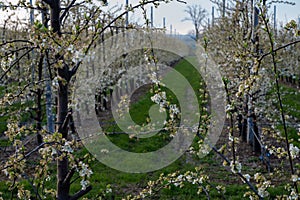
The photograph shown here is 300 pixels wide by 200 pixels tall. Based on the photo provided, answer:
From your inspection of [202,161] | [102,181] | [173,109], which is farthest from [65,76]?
[202,161]

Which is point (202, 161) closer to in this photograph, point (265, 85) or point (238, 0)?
point (265, 85)

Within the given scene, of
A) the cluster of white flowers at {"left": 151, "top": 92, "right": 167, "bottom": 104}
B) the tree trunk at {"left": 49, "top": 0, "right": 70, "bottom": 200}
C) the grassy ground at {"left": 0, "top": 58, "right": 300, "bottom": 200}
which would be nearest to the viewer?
the tree trunk at {"left": 49, "top": 0, "right": 70, "bottom": 200}

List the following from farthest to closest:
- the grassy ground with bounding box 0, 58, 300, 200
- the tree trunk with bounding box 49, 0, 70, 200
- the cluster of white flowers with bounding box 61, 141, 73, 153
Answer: the grassy ground with bounding box 0, 58, 300, 200 → the tree trunk with bounding box 49, 0, 70, 200 → the cluster of white flowers with bounding box 61, 141, 73, 153

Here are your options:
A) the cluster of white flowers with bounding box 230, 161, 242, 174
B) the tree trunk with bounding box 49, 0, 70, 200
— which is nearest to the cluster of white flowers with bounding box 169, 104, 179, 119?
the cluster of white flowers with bounding box 230, 161, 242, 174

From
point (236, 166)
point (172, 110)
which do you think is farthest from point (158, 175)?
point (236, 166)

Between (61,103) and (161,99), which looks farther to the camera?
(161,99)

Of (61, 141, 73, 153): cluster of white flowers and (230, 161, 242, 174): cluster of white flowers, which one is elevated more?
(61, 141, 73, 153): cluster of white flowers

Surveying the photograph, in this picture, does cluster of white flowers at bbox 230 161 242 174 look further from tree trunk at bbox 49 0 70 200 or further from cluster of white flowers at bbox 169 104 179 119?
tree trunk at bbox 49 0 70 200

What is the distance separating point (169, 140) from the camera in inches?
305

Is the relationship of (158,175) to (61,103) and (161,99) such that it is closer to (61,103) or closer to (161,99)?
(161,99)

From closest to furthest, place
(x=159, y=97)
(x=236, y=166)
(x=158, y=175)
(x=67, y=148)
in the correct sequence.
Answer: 1. (x=67, y=148)
2. (x=236, y=166)
3. (x=159, y=97)
4. (x=158, y=175)

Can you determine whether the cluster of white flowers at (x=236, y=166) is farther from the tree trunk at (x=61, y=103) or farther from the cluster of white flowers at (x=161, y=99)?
the tree trunk at (x=61, y=103)

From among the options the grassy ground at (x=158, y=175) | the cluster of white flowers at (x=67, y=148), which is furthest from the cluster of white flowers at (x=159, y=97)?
the grassy ground at (x=158, y=175)

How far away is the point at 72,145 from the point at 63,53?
517mm
